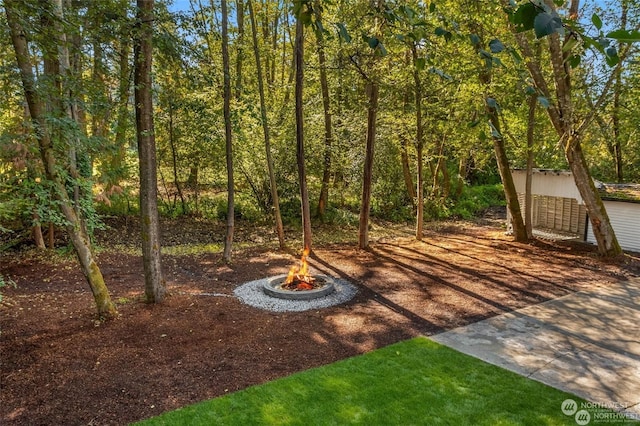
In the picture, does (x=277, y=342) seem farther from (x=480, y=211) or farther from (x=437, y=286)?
(x=480, y=211)

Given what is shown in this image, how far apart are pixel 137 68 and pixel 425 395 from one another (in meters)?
5.19

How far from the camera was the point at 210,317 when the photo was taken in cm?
580

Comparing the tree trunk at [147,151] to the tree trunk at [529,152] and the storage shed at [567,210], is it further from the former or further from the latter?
the storage shed at [567,210]

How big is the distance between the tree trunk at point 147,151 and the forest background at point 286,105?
6 centimetres

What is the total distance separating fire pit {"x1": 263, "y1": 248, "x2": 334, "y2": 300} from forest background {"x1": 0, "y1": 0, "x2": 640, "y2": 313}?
114 cm

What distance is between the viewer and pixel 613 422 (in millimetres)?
3457

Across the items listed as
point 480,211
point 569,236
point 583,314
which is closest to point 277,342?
point 583,314

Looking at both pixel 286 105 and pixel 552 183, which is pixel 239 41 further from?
pixel 552 183

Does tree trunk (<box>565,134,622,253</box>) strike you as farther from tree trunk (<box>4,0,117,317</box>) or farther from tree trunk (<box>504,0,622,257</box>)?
tree trunk (<box>4,0,117,317</box>)

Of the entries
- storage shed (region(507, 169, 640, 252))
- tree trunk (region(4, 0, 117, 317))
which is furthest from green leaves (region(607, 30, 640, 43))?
storage shed (region(507, 169, 640, 252))

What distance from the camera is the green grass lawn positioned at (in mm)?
3486

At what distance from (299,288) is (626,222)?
8744 mm

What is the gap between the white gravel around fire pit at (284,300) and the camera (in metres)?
6.41

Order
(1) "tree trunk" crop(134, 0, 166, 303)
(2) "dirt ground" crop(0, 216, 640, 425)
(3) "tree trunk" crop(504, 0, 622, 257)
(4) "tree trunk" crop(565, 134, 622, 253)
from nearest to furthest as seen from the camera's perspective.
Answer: (2) "dirt ground" crop(0, 216, 640, 425) < (1) "tree trunk" crop(134, 0, 166, 303) < (3) "tree trunk" crop(504, 0, 622, 257) < (4) "tree trunk" crop(565, 134, 622, 253)
